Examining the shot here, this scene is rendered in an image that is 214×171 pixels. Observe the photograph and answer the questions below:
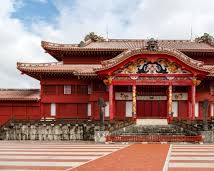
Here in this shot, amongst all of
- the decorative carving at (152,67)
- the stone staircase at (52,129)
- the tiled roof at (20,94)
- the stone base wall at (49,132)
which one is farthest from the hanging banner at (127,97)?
the stone base wall at (49,132)

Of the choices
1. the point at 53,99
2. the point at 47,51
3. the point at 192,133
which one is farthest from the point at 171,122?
the point at 47,51

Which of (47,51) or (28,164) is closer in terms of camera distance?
(28,164)

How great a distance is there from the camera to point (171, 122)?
41344 mm

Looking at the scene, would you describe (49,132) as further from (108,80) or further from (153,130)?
(153,130)

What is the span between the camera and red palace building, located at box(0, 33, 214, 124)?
4206 centimetres

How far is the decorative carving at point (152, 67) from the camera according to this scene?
139 feet

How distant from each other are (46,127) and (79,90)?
9.56 m

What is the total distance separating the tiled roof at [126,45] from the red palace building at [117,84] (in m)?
0.11

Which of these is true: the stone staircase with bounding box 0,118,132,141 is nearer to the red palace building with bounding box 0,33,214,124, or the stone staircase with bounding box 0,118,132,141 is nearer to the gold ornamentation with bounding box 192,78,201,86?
the red palace building with bounding box 0,33,214,124

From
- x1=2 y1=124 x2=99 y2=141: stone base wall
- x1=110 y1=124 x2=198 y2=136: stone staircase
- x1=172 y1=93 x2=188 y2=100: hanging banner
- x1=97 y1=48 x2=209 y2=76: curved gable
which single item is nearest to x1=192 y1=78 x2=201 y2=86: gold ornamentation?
x1=97 y1=48 x2=209 y2=76: curved gable

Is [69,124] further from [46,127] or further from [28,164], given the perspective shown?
[28,164]

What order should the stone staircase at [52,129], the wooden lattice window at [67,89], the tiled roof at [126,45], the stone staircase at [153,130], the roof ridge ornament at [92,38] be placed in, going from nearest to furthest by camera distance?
the stone staircase at [153,130] < the stone staircase at [52,129] < the wooden lattice window at [67,89] < the tiled roof at [126,45] < the roof ridge ornament at [92,38]

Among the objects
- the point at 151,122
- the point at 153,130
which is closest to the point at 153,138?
the point at 153,130

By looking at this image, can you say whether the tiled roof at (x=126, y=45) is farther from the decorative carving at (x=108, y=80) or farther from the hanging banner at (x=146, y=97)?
the decorative carving at (x=108, y=80)
